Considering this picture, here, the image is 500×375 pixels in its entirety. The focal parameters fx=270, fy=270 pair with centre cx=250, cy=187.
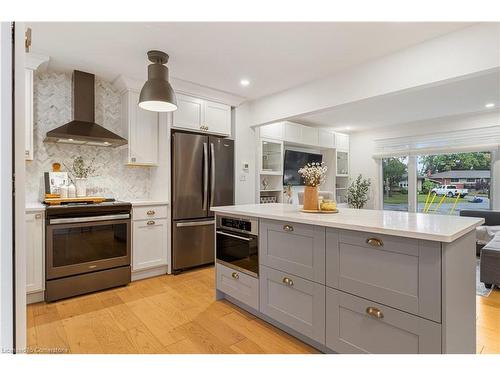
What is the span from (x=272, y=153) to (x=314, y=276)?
3308mm

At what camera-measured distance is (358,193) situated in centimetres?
620

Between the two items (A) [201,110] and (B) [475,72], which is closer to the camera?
(B) [475,72]

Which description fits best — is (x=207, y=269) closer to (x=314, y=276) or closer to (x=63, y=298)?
(x=63, y=298)

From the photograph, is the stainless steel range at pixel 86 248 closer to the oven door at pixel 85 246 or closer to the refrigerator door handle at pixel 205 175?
the oven door at pixel 85 246

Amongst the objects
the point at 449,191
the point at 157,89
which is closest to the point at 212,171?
the point at 157,89

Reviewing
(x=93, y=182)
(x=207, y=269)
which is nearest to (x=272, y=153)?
(x=207, y=269)

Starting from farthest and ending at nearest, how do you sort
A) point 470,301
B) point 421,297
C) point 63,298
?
point 63,298, point 470,301, point 421,297

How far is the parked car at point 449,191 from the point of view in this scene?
5.17m

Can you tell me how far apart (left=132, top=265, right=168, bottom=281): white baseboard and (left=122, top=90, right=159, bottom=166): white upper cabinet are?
4.41ft

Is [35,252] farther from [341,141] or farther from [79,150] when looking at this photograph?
[341,141]

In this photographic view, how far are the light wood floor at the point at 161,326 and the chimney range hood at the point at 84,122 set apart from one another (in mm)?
1683

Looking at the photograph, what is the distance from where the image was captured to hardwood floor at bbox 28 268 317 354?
188 cm

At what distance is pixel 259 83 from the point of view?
3.56m

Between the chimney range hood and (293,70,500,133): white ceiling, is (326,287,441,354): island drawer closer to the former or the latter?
(293,70,500,133): white ceiling
